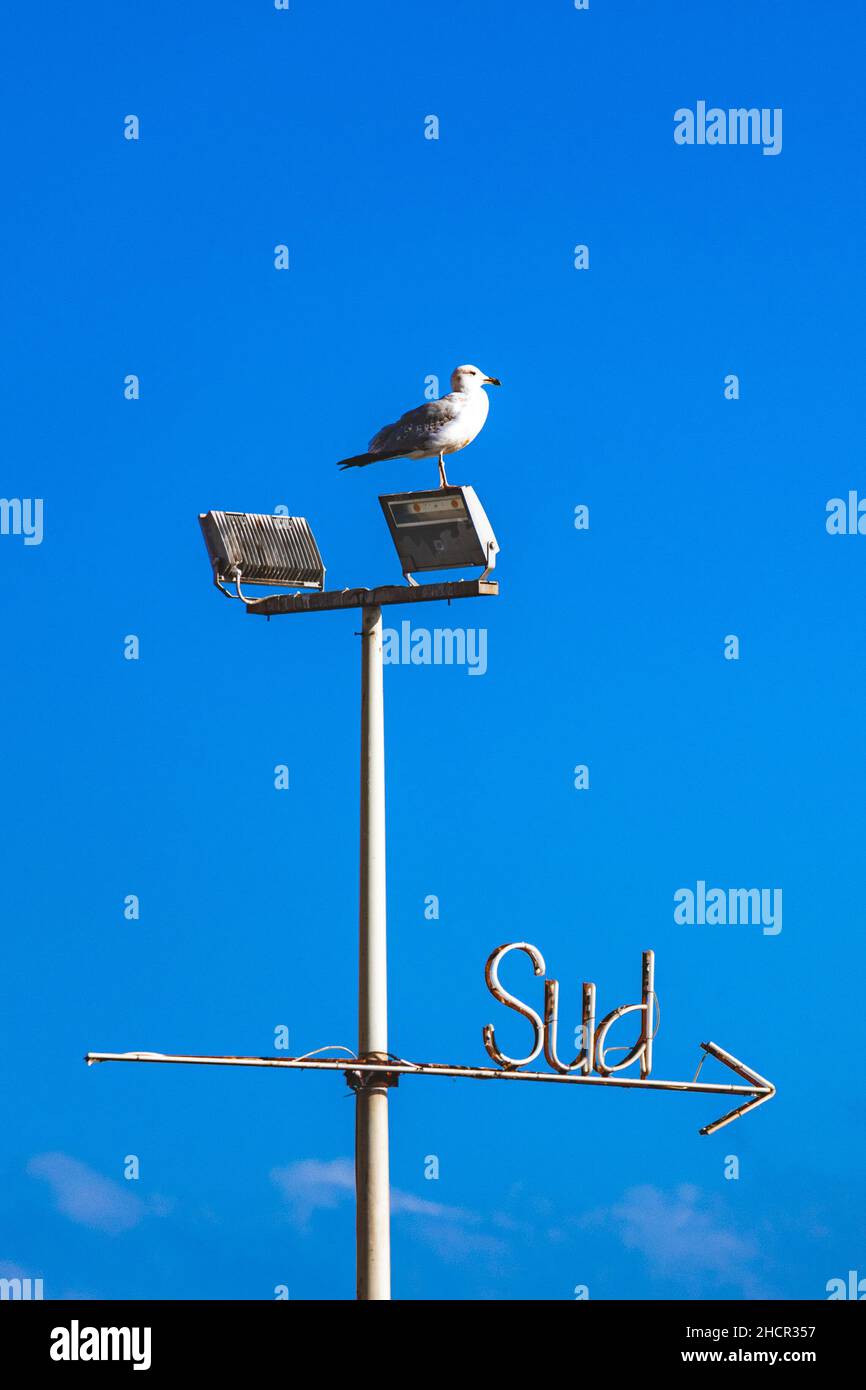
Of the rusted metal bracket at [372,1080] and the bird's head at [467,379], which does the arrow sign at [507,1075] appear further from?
the bird's head at [467,379]

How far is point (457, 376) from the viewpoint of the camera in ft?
112

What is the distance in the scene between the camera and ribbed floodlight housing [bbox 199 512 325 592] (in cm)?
3219

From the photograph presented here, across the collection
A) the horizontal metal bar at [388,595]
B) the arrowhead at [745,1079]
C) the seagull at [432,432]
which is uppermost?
the seagull at [432,432]

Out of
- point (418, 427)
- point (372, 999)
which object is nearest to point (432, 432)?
point (418, 427)

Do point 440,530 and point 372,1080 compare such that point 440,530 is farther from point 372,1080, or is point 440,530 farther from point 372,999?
point 372,1080

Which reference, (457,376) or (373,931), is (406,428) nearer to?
(457,376)

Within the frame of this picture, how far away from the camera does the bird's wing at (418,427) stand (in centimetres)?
3284

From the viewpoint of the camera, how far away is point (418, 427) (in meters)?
32.9

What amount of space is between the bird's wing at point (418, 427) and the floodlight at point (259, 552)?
58.8 inches

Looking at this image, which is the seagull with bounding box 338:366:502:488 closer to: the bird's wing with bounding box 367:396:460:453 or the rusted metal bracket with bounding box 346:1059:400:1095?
the bird's wing with bounding box 367:396:460:453

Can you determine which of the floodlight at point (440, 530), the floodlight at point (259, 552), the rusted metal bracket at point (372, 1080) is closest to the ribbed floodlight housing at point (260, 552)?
the floodlight at point (259, 552)

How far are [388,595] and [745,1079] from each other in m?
6.60

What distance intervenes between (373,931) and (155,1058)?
12.1 ft
